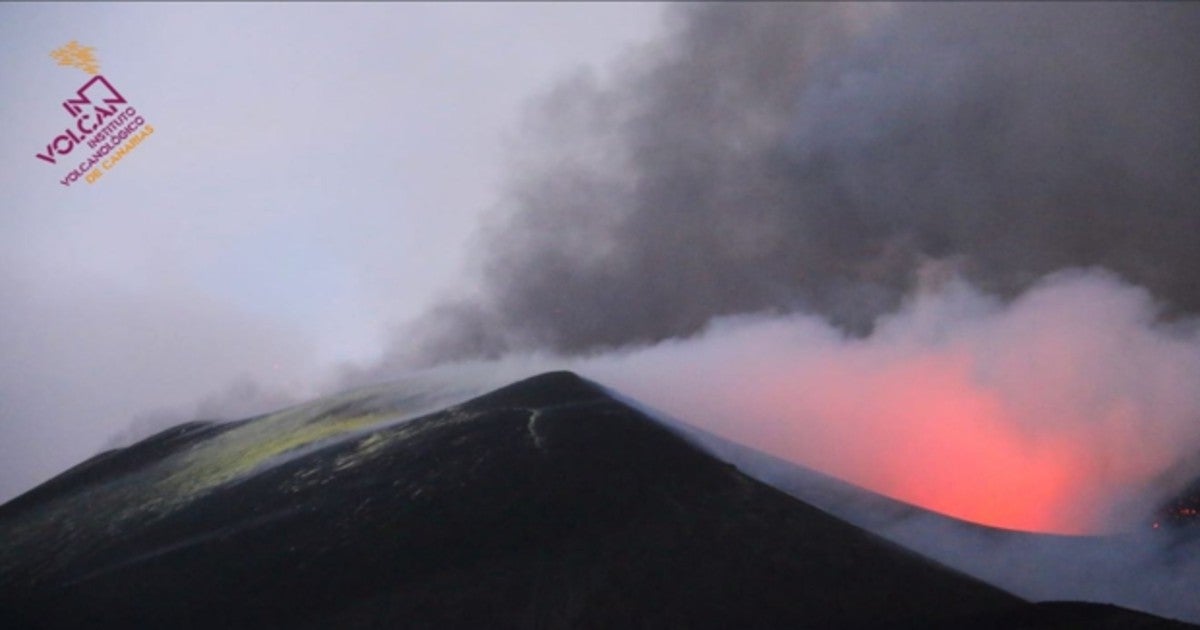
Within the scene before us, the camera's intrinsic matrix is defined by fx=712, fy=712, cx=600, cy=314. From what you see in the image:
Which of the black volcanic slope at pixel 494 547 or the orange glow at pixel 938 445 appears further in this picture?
the orange glow at pixel 938 445

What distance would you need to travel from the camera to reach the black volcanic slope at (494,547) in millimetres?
14078

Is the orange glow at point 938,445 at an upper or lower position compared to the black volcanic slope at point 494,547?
upper

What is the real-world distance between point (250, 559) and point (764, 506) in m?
13.3

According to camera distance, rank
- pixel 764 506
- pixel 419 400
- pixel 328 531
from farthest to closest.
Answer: pixel 419 400, pixel 328 531, pixel 764 506

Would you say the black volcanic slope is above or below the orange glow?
below

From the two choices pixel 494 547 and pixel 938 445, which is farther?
pixel 938 445

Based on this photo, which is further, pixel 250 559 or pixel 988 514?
pixel 988 514

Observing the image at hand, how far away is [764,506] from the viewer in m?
17.6

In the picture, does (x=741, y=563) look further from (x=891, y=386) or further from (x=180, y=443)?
(x=180, y=443)

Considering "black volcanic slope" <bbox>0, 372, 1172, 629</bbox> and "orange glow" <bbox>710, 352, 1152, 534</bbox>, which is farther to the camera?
"orange glow" <bbox>710, 352, 1152, 534</bbox>

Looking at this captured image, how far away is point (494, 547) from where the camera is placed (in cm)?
1697

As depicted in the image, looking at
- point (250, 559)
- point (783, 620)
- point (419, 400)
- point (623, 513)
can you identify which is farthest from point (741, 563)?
point (419, 400)

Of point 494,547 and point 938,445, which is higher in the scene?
point 938,445

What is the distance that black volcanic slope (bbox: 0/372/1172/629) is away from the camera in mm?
14078
